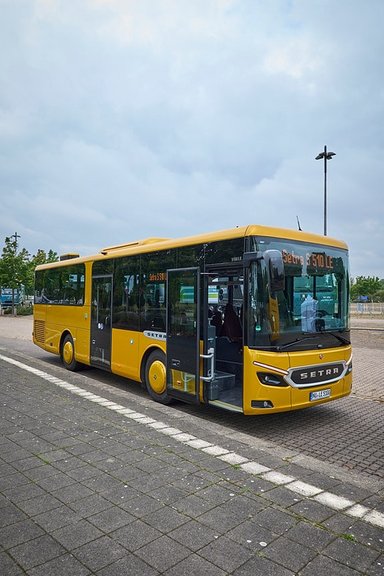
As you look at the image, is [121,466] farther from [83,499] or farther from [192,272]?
[192,272]

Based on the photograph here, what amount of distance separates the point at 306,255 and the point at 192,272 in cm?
180

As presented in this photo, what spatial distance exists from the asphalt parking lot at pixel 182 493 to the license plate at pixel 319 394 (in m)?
0.51

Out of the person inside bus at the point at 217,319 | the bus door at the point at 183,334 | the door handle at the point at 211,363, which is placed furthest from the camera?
the person inside bus at the point at 217,319

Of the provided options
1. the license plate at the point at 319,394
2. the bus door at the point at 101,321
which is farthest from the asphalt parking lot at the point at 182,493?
the bus door at the point at 101,321

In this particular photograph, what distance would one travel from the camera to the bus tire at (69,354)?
11117mm

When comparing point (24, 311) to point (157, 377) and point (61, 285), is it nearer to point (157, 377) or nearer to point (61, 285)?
point (61, 285)

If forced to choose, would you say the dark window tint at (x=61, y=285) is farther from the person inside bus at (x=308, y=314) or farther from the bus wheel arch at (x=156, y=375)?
the person inside bus at (x=308, y=314)

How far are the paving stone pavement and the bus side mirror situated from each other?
2116 millimetres

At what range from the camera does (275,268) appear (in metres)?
5.81

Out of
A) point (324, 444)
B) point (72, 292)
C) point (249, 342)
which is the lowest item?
point (324, 444)

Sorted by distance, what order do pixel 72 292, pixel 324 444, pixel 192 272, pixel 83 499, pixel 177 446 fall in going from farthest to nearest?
pixel 72 292
pixel 192 272
pixel 324 444
pixel 177 446
pixel 83 499

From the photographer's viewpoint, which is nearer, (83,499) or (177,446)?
(83,499)

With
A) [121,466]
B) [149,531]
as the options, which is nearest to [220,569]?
[149,531]

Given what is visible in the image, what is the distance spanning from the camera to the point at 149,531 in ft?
11.0
